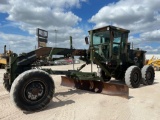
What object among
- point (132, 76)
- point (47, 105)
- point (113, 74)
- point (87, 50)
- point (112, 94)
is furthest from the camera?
point (113, 74)

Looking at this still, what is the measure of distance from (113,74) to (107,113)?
16.3ft

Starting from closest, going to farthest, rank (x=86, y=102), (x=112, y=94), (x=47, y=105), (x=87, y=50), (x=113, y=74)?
(x=47, y=105), (x=86, y=102), (x=112, y=94), (x=87, y=50), (x=113, y=74)

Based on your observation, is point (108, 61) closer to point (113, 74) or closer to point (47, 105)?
point (113, 74)

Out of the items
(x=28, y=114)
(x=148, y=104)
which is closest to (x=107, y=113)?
(x=148, y=104)

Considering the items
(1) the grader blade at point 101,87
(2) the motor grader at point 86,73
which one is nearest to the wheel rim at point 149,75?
(2) the motor grader at point 86,73

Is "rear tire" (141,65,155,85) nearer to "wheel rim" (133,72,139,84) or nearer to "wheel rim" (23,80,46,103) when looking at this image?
"wheel rim" (133,72,139,84)

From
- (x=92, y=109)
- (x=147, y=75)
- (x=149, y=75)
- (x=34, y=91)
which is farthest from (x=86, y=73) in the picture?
(x=149, y=75)

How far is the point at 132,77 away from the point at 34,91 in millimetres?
5004

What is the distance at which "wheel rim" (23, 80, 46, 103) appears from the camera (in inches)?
203

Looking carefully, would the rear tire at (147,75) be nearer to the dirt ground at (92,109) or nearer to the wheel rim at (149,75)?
the wheel rim at (149,75)

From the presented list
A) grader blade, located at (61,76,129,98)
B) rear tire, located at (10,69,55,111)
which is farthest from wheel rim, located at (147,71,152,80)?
rear tire, located at (10,69,55,111)

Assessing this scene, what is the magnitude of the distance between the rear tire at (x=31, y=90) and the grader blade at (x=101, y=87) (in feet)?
7.73

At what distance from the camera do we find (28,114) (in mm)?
4941

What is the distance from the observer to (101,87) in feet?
23.9
